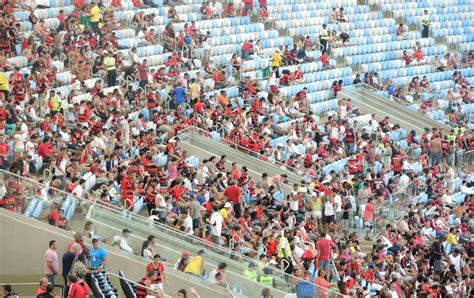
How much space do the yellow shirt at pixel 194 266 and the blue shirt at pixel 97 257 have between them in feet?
5.01

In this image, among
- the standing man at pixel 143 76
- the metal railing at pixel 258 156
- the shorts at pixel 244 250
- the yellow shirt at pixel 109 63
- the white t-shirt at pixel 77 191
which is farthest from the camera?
the standing man at pixel 143 76

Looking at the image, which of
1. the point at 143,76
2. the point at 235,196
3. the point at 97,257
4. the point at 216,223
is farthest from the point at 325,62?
the point at 97,257

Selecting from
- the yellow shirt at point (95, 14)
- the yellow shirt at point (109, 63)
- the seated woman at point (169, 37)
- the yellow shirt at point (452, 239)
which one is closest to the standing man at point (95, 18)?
the yellow shirt at point (95, 14)

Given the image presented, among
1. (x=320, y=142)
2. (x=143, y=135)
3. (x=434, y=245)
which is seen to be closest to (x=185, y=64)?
(x=320, y=142)

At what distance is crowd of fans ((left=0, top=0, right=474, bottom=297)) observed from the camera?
22.3 metres

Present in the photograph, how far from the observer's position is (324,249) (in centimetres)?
2277

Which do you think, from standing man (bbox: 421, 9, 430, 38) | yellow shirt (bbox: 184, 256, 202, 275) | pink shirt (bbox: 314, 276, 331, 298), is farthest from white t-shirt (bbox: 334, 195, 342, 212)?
standing man (bbox: 421, 9, 430, 38)

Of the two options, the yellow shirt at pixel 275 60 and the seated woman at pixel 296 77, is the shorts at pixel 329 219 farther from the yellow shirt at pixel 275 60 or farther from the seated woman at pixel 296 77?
the yellow shirt at pixel 275 60

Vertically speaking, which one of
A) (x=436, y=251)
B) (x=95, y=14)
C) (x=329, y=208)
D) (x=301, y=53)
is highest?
(x=95, y=14)

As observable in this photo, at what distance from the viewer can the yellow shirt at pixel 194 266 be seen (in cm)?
2019

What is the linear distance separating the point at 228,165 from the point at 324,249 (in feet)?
18.4

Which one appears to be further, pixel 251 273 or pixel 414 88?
pixel 414 88

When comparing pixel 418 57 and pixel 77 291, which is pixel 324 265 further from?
pixel 418 57

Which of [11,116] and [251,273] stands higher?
[11,116]
